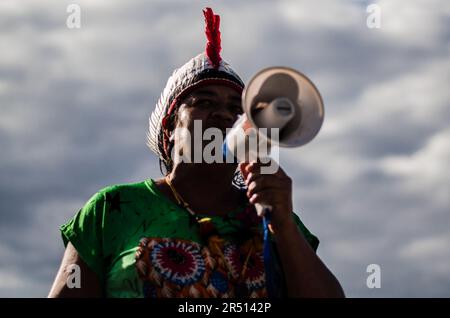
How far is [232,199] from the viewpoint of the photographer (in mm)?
5805

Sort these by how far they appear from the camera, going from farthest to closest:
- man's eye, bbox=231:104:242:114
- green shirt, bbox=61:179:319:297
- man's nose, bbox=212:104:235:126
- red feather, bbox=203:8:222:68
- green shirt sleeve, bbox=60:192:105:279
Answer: red feather, bbox=203:8:222:68 < man's eye, bbox=231:104:242:114 < man's nose, bbox=212:104:235:126 < green shirt sleeve, bbox=60:192:105:279 < green shirt, bbox=61:179:319:297

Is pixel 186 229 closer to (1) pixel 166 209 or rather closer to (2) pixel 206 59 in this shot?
(1) pixel 166 209

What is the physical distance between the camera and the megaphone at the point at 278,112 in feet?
16.8

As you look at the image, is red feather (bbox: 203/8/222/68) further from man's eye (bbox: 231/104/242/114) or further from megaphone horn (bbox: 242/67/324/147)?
megaphone horn (bbox: 242/67/324/147)

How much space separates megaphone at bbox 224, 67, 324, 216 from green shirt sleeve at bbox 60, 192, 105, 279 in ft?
2.76

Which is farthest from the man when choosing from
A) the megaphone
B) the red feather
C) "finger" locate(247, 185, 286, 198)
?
the red feather

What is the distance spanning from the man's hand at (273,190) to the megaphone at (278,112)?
Result: 1.9 inches

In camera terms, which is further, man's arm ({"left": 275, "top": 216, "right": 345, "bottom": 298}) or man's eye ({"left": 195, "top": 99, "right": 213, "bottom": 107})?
man's eye ({"left": 195, "top": 99, "right": 213, "bottom": 107})

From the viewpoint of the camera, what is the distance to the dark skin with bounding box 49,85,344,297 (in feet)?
16.9
